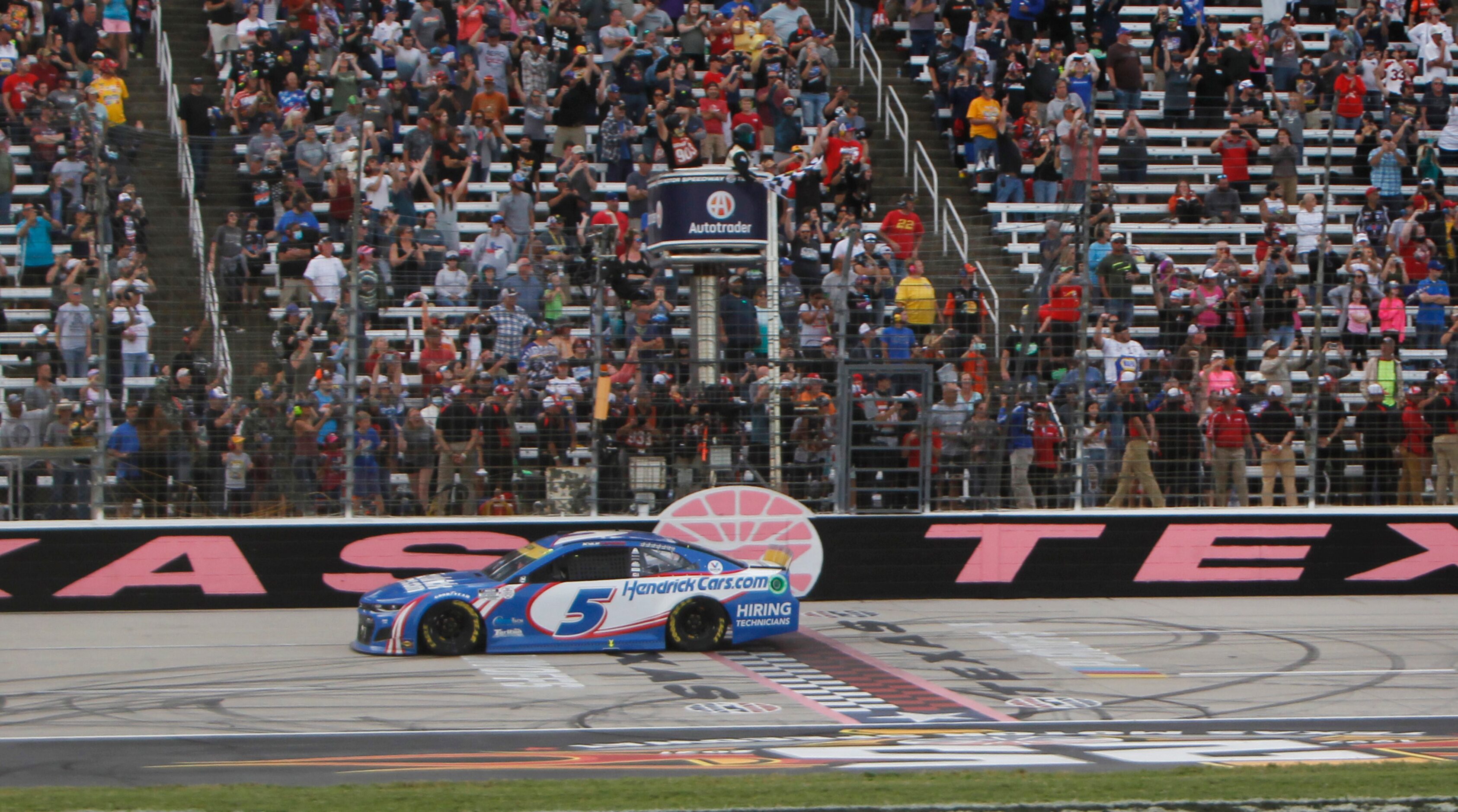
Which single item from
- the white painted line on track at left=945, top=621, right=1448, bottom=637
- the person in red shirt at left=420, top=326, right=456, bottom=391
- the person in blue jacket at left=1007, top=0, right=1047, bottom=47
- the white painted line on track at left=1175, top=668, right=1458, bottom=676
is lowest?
the white painted line on track at left=1175, top=668, right=1458, bottom=676

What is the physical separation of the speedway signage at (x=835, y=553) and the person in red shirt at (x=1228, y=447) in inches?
9.3

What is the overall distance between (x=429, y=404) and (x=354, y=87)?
7988 millimetres

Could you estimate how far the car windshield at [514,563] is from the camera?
14008mm

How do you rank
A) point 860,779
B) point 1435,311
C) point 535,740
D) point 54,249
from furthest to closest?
point 1435,311, point 54,249, point 535,740, point 860,779

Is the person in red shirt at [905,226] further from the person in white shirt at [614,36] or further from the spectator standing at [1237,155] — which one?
the spectator standing at [1237,155]

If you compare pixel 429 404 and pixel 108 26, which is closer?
pixel 429 404

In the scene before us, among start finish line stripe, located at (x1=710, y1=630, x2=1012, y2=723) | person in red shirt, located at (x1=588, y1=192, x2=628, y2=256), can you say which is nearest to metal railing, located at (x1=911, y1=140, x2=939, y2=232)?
person in red shirt, located at (x1=588, y1=192, x2=628, y2=256)

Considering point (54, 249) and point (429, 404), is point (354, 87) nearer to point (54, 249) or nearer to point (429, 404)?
point (54, 249)

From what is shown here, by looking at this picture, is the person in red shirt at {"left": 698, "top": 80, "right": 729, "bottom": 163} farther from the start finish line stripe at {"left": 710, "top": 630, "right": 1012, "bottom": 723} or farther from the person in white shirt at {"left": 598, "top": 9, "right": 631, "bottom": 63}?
the start finish line stripe at {"left": 710, "top": 630, "right": 1012, "bottom": 723}

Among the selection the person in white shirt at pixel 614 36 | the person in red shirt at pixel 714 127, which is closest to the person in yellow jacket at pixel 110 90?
the person in white shirt at pixel 614 36

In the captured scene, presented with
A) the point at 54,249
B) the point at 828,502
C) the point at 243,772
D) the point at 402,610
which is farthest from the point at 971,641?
the point at 54,249

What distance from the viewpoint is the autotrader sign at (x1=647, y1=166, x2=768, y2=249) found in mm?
15773

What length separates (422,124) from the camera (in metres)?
21.4

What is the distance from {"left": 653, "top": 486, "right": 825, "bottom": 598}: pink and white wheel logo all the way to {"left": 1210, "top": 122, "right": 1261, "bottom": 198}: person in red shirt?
33.4ft
